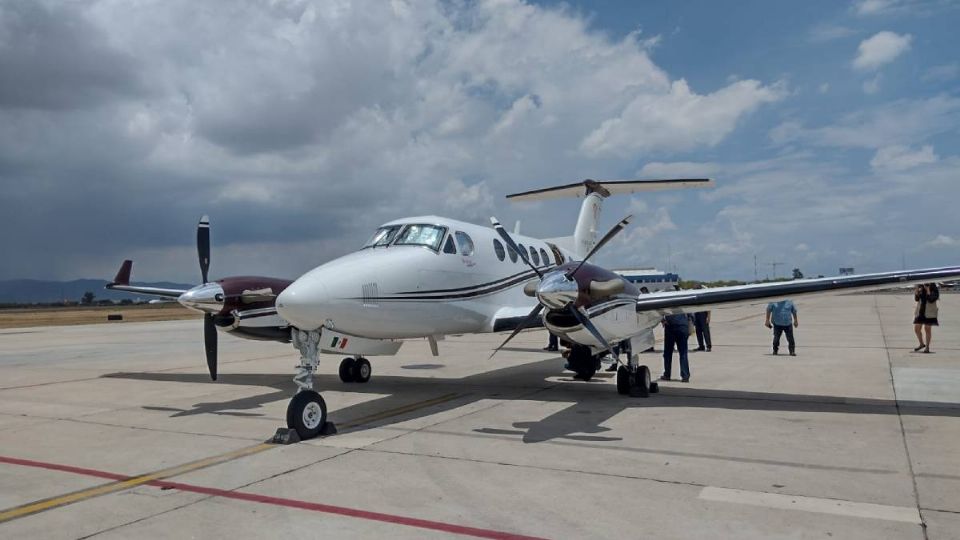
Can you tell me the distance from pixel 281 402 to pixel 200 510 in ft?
19.5

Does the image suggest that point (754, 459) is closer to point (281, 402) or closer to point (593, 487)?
point (593, 487)

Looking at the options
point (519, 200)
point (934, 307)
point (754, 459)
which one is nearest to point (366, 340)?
point (754, 459)

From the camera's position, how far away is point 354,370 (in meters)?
13.5

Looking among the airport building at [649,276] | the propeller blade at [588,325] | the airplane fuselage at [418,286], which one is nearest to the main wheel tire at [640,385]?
the propeller blade at [588,325]

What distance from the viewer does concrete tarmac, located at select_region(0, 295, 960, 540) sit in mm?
4973

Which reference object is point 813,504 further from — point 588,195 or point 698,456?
point 588,195

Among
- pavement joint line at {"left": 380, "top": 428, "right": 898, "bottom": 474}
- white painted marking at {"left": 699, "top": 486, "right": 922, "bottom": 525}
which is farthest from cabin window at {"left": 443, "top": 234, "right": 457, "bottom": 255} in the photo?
white painted marking at {"left": 699, "top": 486, "right": 922, "bottom": 525}

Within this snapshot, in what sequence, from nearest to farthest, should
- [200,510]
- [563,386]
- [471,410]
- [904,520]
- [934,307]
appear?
[904,520]
[200,510]
[471,410]
[563,386]
[934,307]

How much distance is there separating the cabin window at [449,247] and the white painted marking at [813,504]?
256 inches

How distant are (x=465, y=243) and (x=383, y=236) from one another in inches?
62.5

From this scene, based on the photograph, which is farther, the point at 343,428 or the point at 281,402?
the point at 281,402

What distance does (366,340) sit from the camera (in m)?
10.7

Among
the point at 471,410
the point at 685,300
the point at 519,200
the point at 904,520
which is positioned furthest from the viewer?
the point at 519,200

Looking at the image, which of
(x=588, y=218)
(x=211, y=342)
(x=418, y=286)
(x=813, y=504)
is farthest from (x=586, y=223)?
(x=813, y=504)
